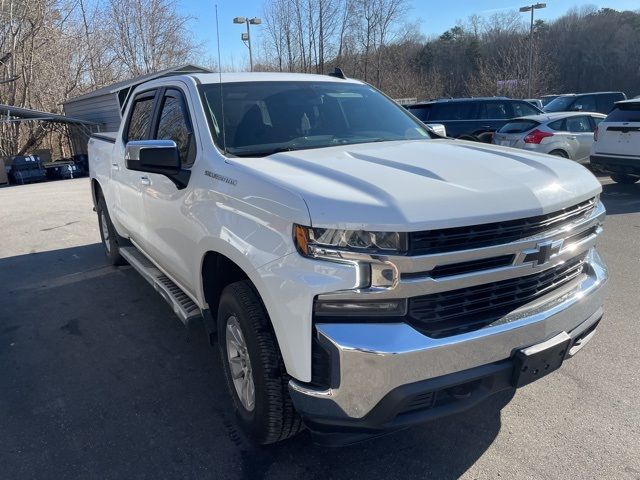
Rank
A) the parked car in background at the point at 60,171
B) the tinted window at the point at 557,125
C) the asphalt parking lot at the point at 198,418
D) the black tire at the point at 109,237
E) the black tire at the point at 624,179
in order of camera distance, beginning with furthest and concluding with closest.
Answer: the parked car in background at the point at 60,171 < the tinted window at the point at 557,125 < the black tire at the point at 624,179 < the black tire at the point at 109,237 < the asphalt parking lot at the point at 198,418

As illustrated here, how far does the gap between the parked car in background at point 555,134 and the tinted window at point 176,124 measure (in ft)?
30.9

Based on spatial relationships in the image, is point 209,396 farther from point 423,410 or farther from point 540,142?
point 540,142

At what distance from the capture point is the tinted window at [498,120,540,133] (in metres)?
11.9

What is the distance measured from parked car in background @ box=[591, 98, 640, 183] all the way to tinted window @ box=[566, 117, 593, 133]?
168 cm

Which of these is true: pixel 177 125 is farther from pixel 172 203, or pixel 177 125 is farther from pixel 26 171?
pixel 26 171

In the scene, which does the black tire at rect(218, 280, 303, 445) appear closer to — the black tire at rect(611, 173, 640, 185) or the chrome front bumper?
the chrome front bumper

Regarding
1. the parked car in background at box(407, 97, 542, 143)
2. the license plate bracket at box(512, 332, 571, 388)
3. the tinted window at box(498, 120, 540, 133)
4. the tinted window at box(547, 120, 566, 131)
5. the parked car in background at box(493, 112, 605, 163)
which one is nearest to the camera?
the license plate bracket at box(512, 332, 571, 388)

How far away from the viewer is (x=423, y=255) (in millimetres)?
2086

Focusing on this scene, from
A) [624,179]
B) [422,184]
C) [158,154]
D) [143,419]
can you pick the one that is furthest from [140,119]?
[624,179]

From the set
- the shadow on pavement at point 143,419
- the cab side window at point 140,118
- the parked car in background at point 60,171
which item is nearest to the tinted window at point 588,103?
the cab side window at point 140,118

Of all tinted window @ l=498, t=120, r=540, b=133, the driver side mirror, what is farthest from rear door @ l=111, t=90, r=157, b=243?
tinted window @ l=498, t=120, r=540, b=133

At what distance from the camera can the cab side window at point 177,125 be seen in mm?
3328

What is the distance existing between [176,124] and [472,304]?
246 cm

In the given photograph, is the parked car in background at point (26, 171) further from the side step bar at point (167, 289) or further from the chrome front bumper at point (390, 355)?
the chrome front bumper at point (390, 355)
